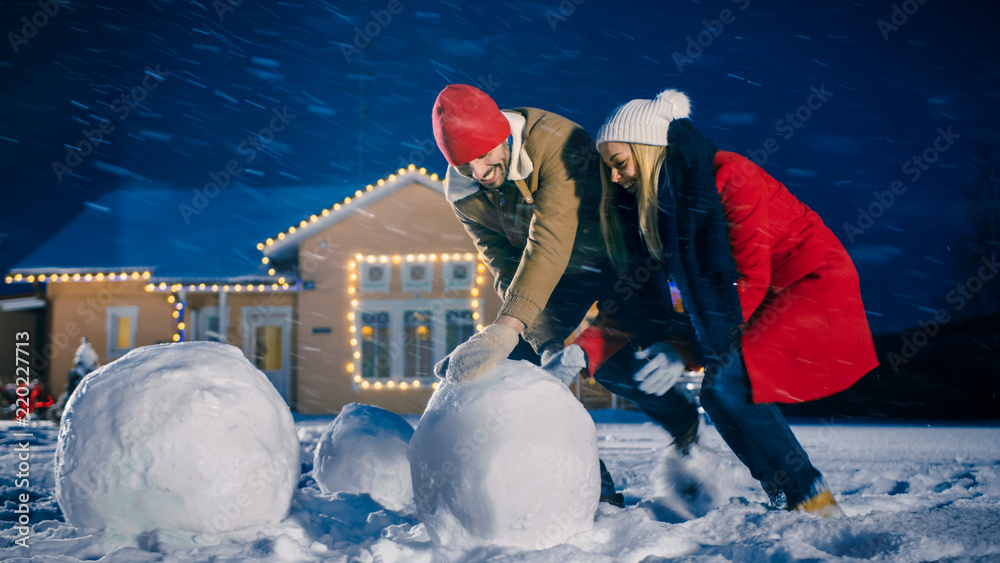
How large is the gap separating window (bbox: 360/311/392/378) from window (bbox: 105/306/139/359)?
16.4 ft

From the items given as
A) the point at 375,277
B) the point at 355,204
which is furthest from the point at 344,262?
the point at 355,204

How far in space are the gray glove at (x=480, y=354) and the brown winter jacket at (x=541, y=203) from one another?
115 mm

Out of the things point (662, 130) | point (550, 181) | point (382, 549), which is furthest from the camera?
point (550, 181)

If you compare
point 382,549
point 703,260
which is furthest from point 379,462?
point 703,260

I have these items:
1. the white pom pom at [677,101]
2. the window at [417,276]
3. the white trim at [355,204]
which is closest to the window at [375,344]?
the window at [417,276]

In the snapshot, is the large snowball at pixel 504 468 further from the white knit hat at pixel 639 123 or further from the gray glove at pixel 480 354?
the white knit hat at pixel 639 123

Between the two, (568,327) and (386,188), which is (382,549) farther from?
(386,188)

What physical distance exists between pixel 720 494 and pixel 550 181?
186 cm

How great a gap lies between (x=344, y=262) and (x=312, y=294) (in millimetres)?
942

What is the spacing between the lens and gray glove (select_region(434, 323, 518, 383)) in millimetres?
2348

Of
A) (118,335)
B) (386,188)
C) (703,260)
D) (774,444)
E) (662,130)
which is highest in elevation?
(386,188)

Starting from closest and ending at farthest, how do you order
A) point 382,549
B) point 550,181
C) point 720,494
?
point 382,549 → point 550,181 → point 720,494

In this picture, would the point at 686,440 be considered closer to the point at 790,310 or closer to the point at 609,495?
the point at 609,495

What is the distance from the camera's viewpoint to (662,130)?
246 cm
